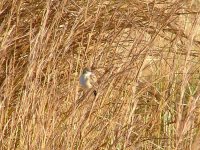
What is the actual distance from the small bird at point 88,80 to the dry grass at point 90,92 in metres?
0.03

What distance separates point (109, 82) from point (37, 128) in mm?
367

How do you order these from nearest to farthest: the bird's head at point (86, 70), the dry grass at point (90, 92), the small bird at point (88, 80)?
the dry grass at point (90, 92), the small bird at point (88, 80), the bird's head at point (86, 70)

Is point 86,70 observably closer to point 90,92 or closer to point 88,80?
point 88,80

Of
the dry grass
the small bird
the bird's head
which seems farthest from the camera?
the bird's head

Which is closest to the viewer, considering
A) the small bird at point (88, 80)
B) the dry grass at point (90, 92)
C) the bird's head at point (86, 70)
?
the dry grass at point (90, 92)

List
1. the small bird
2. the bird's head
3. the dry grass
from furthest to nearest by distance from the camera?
the bird's head → the small bird → the dry grass

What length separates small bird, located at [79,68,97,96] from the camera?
243cm

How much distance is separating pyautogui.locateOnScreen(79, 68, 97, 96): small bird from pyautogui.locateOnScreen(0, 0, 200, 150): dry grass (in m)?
0.03

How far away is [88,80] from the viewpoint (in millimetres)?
2451

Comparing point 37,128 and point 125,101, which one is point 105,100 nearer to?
point 125,101

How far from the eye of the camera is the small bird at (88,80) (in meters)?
2.43

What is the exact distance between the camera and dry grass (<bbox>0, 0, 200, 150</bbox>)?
2.29 m

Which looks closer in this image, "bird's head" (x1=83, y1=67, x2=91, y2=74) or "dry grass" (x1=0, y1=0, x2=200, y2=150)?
"dry grass" (x1=0, y1=0, x2=200, y2=150)

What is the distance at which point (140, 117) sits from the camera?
2.61 metres
